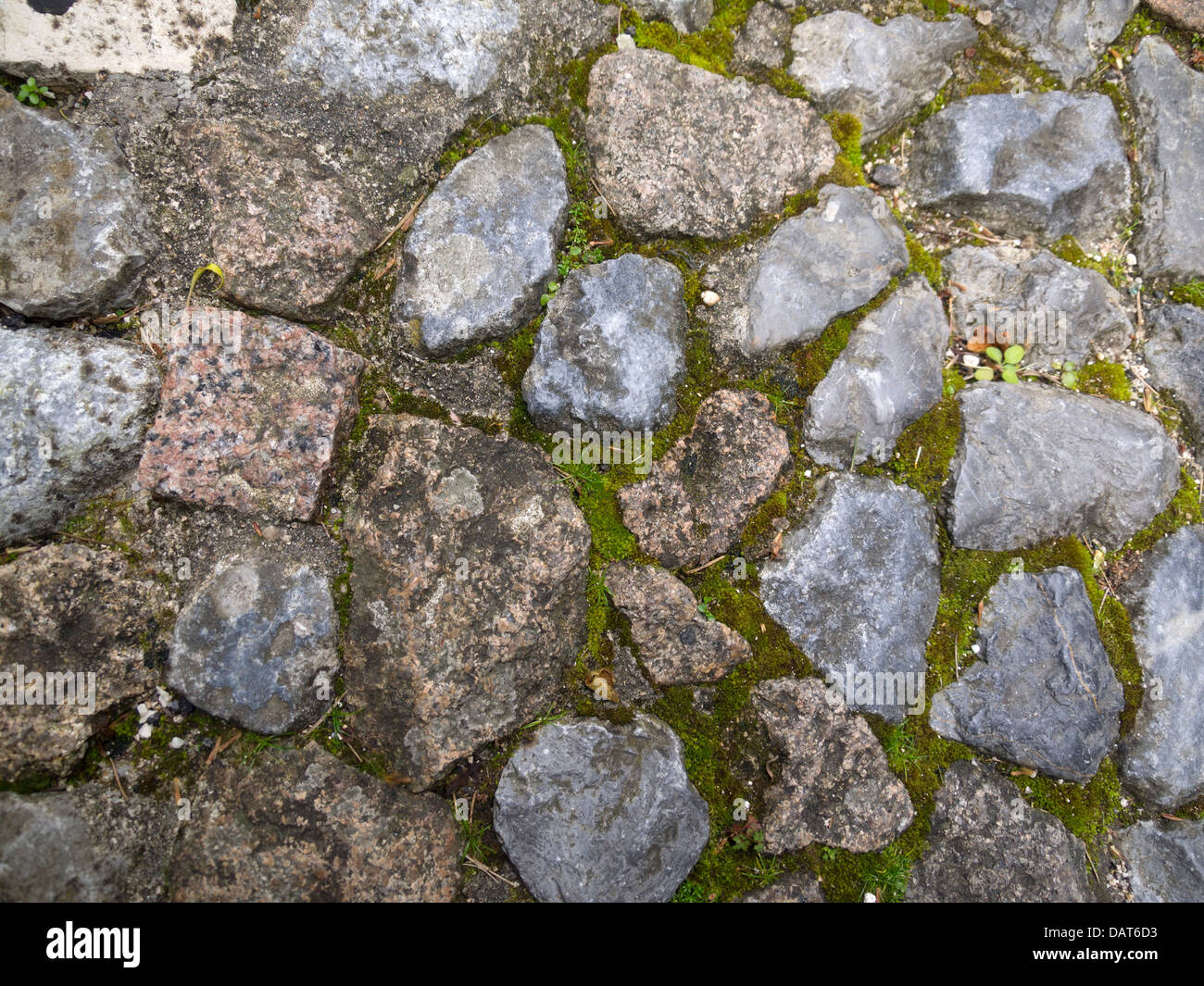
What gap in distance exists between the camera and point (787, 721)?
280 centimetres

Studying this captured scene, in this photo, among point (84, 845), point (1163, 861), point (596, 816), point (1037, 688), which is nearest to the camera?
point (84, 845)

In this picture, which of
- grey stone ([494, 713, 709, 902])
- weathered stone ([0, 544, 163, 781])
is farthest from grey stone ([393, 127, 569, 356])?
grey stone ([494, 713, 709, 902])

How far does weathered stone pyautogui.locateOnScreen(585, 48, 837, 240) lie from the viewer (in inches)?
116

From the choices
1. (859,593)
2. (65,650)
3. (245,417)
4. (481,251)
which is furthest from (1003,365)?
(65,650)

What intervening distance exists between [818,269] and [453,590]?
6.84 ft

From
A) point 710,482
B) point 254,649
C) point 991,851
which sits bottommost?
point 991,851

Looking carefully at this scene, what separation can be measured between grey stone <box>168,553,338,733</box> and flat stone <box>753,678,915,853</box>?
5.81ft

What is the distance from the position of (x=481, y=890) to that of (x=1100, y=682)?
278cm

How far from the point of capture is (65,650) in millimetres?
2436

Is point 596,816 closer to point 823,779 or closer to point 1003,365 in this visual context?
point 823,779

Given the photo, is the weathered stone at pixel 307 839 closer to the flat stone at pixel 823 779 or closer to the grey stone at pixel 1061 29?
the flat stone at pixel 823 779

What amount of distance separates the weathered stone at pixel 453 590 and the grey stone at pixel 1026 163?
2465mm

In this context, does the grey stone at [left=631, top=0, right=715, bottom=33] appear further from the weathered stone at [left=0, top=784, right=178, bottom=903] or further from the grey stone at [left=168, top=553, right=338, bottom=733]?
the weathered stone at [left=0, top=784, right=178, bottom=903]
